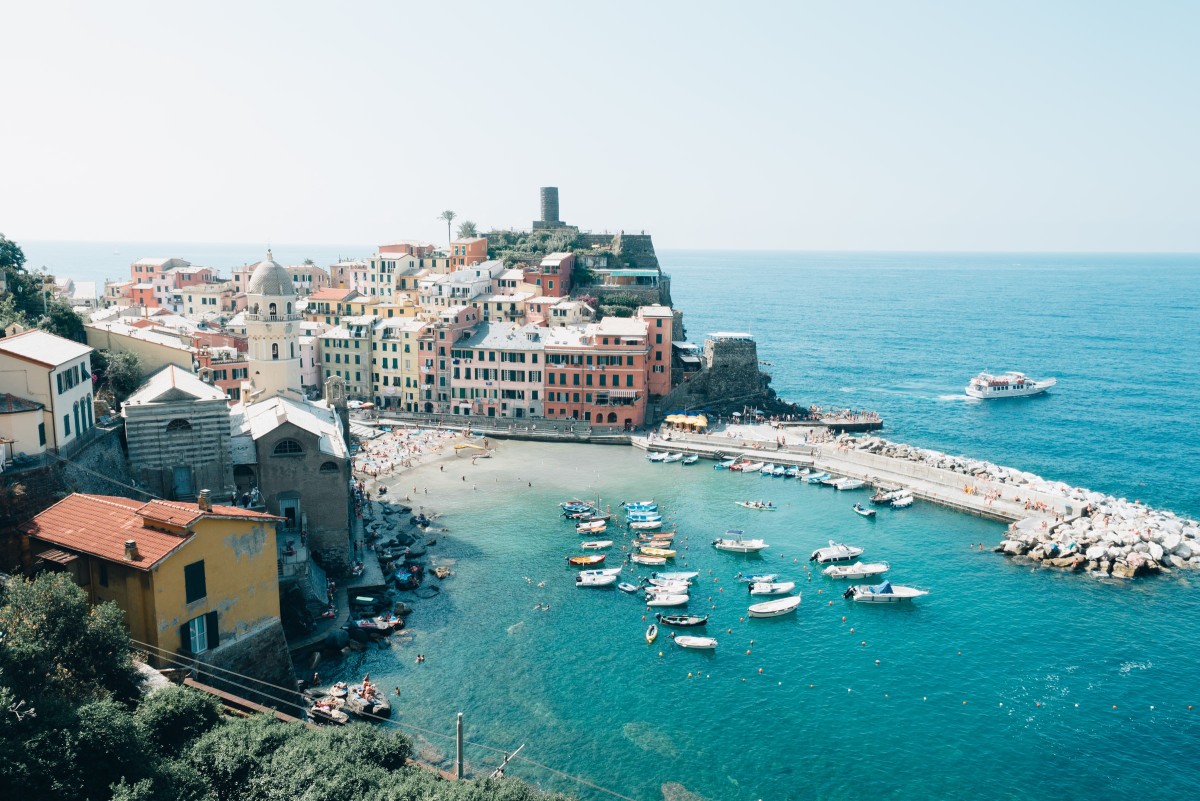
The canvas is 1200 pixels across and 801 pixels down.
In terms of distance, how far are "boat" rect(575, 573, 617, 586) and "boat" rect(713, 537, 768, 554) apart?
9.24 m

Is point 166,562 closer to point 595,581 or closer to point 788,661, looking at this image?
point 595,581

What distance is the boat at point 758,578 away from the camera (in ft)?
168

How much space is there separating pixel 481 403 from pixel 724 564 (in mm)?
39780

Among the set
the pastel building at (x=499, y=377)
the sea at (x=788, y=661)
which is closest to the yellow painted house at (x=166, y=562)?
the sea at (x=788, y=661)

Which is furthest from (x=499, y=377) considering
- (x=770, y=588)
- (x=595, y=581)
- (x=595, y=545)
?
(x=770, y=588)

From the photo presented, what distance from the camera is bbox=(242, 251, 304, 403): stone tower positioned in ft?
189

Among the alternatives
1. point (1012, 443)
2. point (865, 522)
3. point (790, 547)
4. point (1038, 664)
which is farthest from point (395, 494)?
point (1012, 443)

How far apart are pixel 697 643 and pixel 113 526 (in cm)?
2732

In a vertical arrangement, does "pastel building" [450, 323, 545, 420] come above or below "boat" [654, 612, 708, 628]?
above

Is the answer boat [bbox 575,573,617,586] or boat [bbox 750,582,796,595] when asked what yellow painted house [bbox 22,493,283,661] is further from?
boat [bbox 750,582,796,595]

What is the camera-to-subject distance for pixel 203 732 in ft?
83.2

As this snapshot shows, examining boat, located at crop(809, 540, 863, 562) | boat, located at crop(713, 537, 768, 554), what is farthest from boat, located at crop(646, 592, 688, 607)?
boat, located at crop(809, 540, 863, 562)

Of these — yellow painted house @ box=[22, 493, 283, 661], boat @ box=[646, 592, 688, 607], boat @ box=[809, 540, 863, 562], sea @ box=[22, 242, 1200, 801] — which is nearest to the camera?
yellow painted house @ box=[22, 493, 283, 661]

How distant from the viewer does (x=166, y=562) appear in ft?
102
